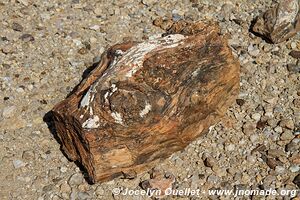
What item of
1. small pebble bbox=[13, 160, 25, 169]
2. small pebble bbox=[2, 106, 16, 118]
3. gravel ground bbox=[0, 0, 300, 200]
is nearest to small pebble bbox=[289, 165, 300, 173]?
gravel ground bbox=[0, 0, 300, 200]

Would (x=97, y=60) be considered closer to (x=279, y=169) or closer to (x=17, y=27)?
(x=17, y=27)

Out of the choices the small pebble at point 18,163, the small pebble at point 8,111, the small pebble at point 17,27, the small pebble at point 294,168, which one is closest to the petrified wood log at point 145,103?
the small pebble at point 18,163

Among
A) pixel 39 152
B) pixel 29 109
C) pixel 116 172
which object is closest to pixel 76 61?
pixel 29 109

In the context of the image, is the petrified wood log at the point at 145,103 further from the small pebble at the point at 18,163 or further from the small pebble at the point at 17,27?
the small pebble at the point at 17,27

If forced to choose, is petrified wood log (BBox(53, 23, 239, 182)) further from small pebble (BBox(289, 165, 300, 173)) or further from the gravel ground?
small pebble (BBox(289, 165, 300, 173))

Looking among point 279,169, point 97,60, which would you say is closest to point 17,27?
point 97,60

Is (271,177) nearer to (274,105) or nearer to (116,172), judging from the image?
(274,105)
